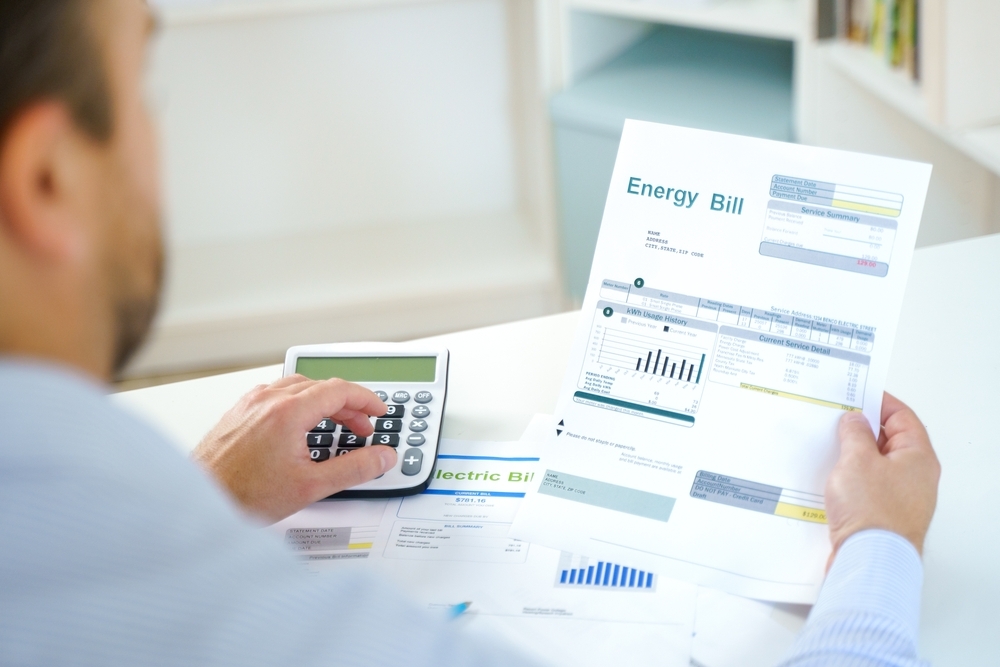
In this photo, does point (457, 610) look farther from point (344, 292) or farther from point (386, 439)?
point (344, 292)

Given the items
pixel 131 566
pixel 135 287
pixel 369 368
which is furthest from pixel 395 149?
pixel 131 566

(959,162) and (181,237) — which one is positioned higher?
(959,162)

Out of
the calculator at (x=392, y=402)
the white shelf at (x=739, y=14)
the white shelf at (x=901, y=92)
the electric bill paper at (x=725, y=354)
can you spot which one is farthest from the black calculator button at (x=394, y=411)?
the white shelf at (x=739, y=14)

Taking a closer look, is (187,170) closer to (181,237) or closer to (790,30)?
(181,237)

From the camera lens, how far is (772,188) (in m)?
0.67

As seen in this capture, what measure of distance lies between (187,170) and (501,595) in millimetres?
1978

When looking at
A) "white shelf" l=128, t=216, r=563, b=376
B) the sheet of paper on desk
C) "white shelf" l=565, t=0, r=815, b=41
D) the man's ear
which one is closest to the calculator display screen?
the sheet of paper on desk

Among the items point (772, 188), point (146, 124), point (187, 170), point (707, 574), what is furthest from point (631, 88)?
point (146, 124)

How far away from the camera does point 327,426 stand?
78 cm

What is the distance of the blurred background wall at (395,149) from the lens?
209cm

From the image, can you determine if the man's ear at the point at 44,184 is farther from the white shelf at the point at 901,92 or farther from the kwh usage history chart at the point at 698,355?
the white shelf at the point at 901,92

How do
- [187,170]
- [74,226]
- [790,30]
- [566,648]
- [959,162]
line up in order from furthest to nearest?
[187,170] < [790,30] < [959,162] < [566,648] < [74,226]

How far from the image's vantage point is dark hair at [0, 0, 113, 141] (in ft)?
1.22

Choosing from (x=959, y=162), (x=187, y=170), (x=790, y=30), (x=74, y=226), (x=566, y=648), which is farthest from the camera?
(x=187, y=170)
